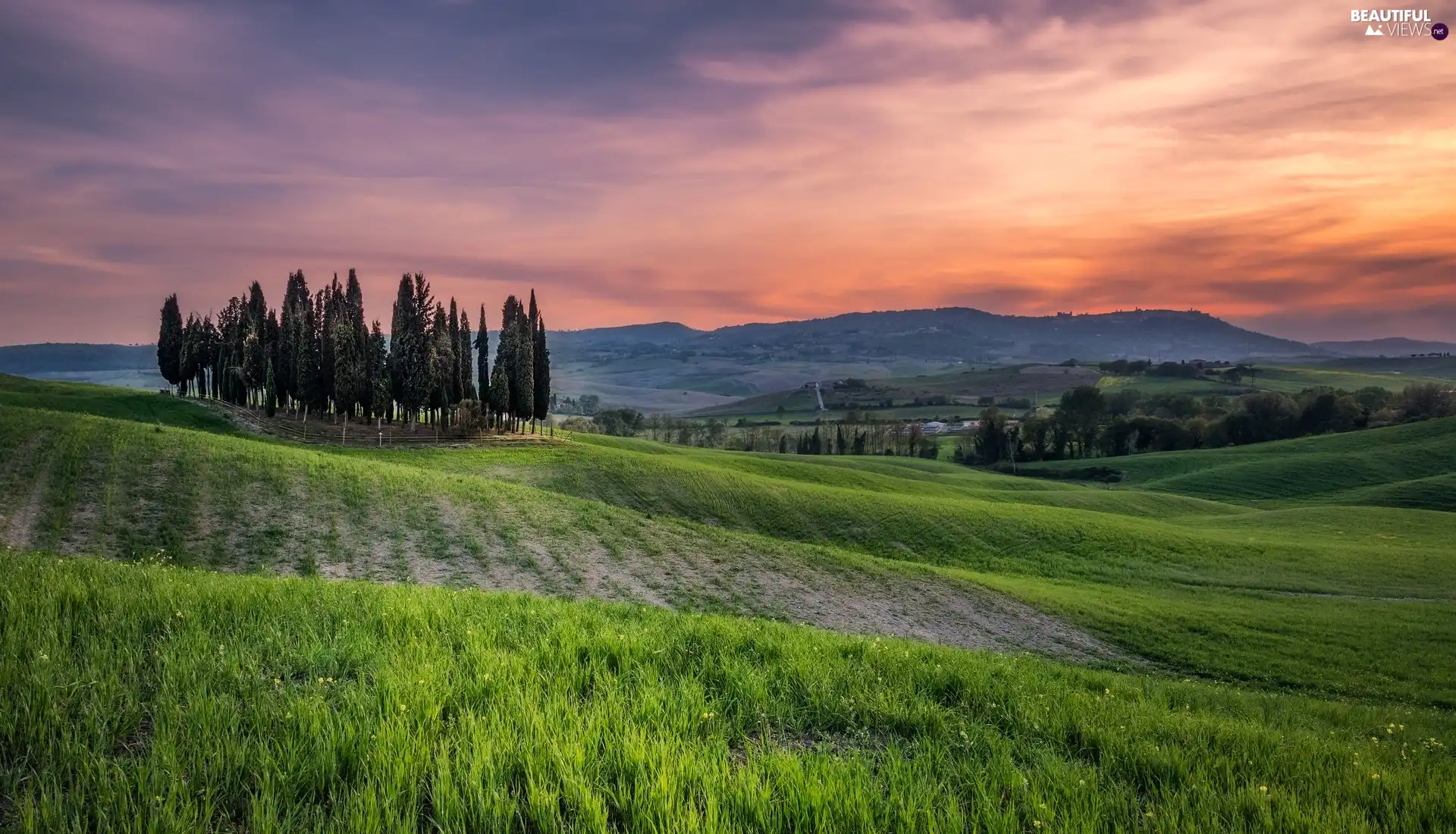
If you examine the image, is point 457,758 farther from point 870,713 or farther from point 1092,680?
point 1092,680

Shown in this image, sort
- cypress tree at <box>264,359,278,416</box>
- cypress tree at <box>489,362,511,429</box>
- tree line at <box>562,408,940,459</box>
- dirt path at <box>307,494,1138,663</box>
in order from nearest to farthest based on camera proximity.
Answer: dirt path at <box>307,494,1138,663</box>
cypress tree at <box>264,359,278,416</box>
cypress tree at <box>489,362,511,429</box>
tree line at <box>562,408,940,459</box>

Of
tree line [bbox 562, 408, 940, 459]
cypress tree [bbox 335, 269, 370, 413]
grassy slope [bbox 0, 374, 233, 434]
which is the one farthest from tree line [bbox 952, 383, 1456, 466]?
grassy slope [bbox 0, 374, 233, 434]

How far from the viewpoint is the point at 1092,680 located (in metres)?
11.4

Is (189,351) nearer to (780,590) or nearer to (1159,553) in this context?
(780,590)

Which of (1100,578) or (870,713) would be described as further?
(1100,578)

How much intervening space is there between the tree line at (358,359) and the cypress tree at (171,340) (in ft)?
0.41

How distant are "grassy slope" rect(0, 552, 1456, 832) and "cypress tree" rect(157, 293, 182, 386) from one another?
324ft

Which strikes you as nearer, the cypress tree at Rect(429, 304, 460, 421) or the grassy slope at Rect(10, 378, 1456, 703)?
the grassy slope at Rect(10, 378, 1456, 703)

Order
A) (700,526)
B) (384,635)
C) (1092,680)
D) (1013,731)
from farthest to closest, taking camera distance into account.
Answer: (700,526) < (1092,680) < (384,635) < (1013,731)

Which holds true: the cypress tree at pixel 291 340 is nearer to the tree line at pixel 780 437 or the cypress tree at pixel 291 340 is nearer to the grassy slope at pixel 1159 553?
the grassy slope at pixel 1159 553

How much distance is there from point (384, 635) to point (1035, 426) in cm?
14761

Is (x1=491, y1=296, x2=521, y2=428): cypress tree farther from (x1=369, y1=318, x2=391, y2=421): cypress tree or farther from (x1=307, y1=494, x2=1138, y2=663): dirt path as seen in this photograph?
(x1=307, y1=494, x2=1138, y2=663): dirt path

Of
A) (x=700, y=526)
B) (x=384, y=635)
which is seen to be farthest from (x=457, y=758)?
(x=700, y=526)

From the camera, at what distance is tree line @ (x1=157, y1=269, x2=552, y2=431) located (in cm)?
7175
